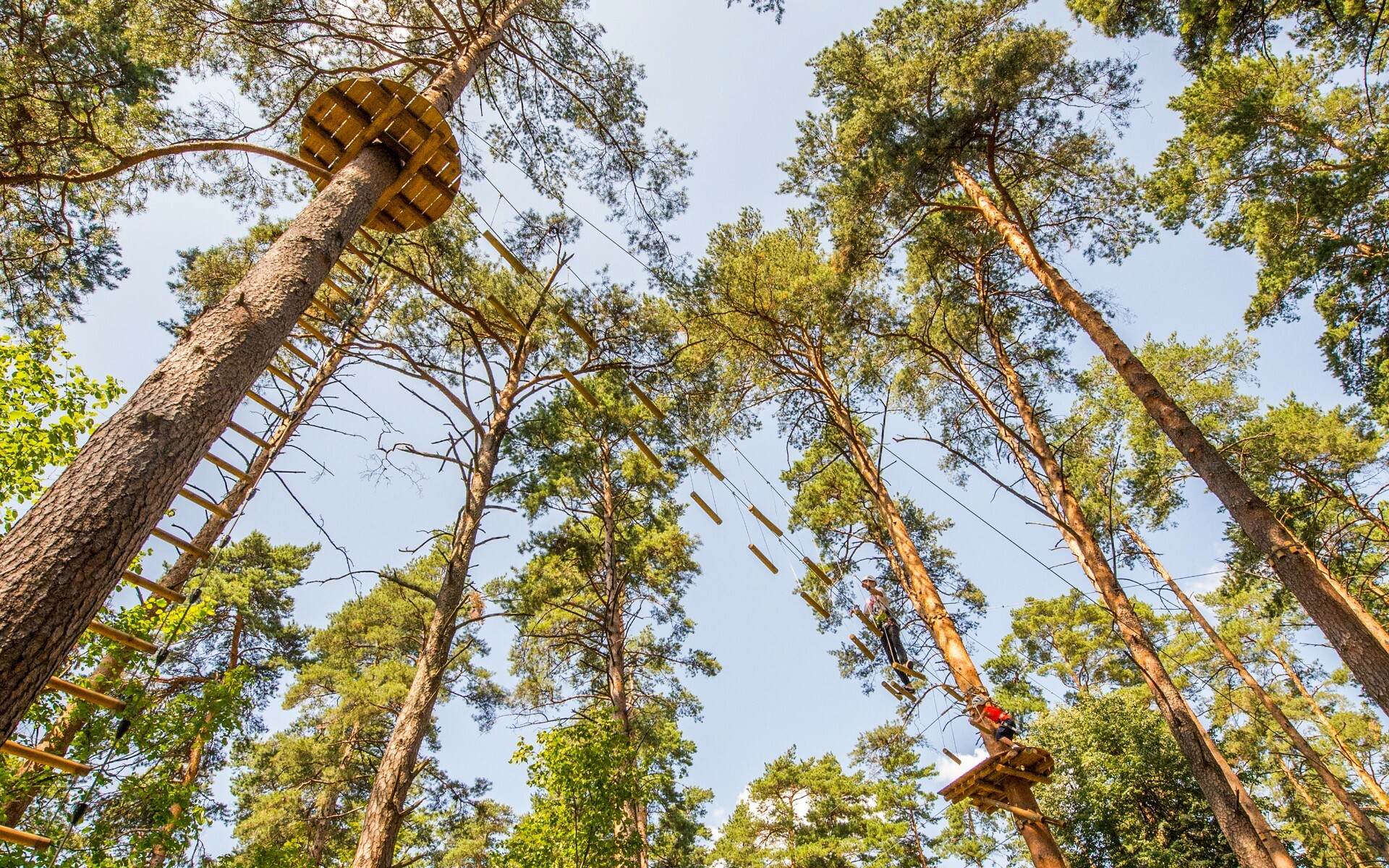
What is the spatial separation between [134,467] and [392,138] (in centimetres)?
302

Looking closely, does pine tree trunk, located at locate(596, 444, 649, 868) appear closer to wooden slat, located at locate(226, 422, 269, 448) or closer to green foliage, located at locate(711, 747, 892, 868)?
wooden slat, located at locate(226, 422, 269, 448)

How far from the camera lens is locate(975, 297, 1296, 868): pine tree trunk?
20.2 ft

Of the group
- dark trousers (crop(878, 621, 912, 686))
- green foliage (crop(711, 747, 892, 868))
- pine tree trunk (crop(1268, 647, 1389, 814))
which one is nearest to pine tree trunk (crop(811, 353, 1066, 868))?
dark trousers (crop(878, 621, 912, 686))

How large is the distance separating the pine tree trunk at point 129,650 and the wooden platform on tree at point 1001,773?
19.3ft

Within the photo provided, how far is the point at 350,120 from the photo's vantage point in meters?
4.38

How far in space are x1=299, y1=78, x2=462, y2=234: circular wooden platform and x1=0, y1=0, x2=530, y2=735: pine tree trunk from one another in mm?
875

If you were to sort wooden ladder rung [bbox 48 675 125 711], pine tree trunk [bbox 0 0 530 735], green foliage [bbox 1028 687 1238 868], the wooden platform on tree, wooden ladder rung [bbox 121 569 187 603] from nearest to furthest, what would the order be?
pine tree trunk [bbox 0 0 530 735]
wooden ladder rung [bbox 48 675 125 711]
wooden ladder rung [bbox 121 569 187 603]
the wooden platform on tree
green foliage [bbox 1028 687 1238 868]

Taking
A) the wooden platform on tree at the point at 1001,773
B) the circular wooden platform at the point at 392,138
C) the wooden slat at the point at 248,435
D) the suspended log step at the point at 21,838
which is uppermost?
the circular wooden platform at the point at 392,138

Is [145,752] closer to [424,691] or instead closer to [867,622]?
[424,691]

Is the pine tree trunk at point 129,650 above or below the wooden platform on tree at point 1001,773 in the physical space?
above

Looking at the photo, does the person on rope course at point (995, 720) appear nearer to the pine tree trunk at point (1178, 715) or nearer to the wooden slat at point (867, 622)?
the wooden slat at point (867, 622)

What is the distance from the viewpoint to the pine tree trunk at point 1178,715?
20.2 feet

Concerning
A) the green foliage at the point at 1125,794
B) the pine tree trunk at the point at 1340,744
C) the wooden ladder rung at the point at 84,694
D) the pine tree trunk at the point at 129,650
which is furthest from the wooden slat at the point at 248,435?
the pine tree trunk at the point at 1340,744

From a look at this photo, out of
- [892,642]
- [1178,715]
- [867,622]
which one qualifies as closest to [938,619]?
[867,622]
